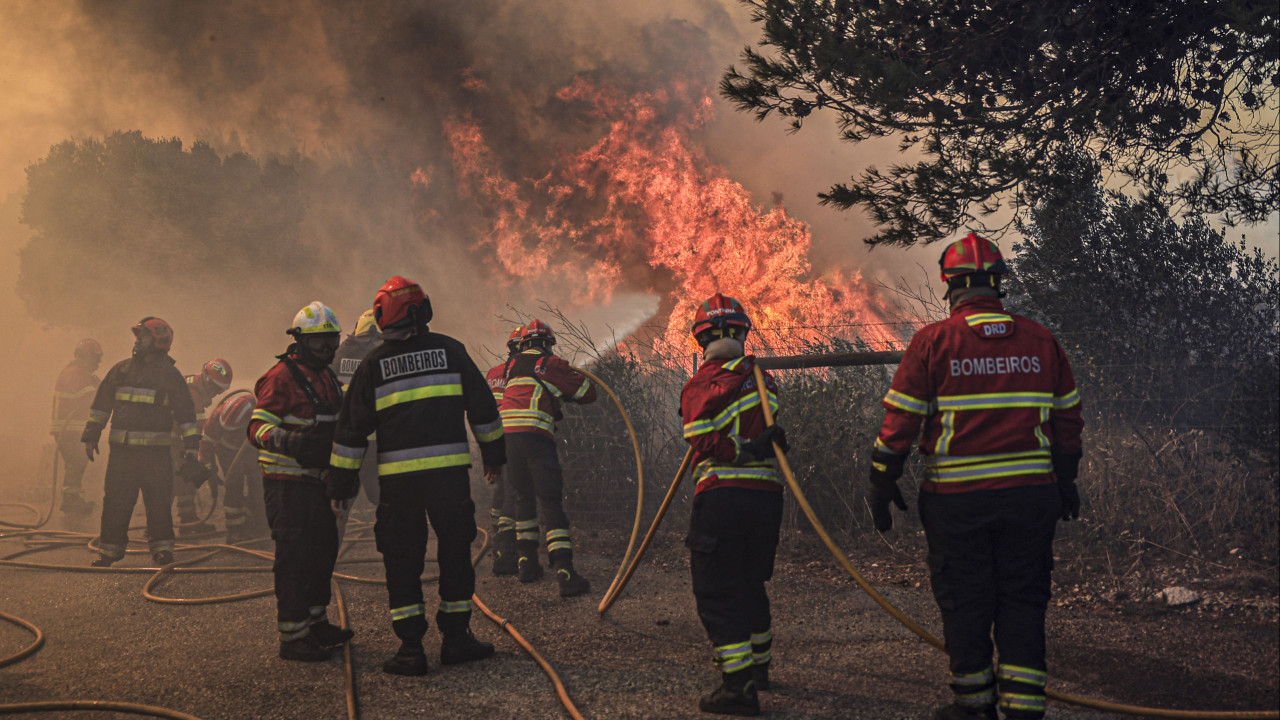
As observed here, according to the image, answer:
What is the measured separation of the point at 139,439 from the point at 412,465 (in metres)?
5.33

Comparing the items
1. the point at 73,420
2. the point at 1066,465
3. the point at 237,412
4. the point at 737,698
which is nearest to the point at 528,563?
the point at 737,698

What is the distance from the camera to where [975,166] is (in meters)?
Answer: 5.98

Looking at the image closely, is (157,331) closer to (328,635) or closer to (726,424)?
(328,635)

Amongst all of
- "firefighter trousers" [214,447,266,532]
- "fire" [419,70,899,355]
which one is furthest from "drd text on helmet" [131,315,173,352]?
"fire" [419,70,899,355]

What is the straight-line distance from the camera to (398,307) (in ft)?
16.0

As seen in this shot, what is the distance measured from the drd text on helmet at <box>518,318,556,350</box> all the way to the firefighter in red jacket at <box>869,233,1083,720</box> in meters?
4.19

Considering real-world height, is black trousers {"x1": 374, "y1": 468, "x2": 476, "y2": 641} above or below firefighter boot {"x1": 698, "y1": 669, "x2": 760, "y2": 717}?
above

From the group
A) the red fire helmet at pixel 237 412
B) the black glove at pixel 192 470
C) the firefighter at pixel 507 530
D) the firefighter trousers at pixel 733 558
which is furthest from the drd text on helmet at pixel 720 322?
the red fire helmet at pixel 237 412

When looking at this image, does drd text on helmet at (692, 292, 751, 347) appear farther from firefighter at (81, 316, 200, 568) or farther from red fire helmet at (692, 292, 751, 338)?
firefighter at (81, 316, 200, 568)

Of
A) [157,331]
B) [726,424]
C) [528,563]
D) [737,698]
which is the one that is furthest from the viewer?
[157,331]

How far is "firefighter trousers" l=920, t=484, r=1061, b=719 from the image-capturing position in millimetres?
3457

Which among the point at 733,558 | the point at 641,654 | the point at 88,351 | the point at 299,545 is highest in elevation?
the point at 88,351

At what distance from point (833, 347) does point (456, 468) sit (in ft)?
18.3

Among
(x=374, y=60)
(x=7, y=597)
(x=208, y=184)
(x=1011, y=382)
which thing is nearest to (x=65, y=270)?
(x=208, y=184)
